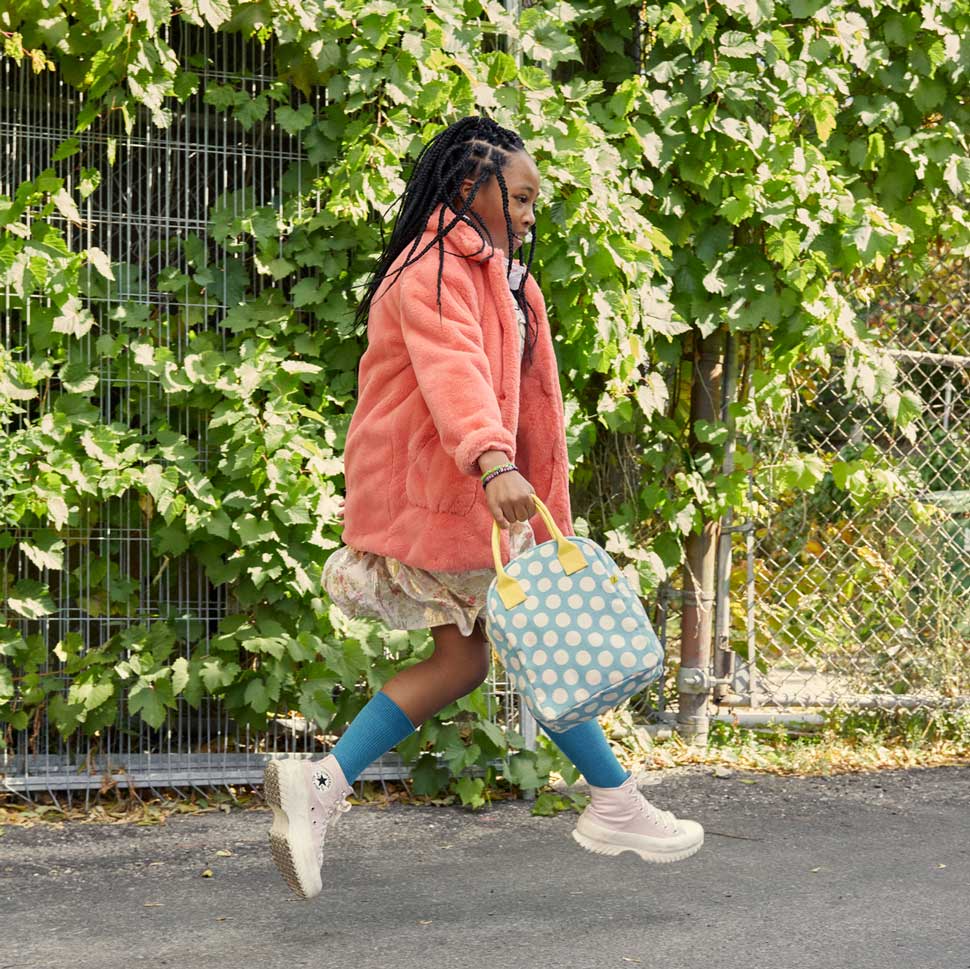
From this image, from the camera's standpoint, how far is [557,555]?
266cm

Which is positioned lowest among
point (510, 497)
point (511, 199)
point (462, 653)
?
point (462, 653)

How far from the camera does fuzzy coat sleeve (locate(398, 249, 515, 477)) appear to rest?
8.50ft

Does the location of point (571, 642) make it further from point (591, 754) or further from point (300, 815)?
point (300, 815)

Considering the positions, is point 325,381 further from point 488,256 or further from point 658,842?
point 658,842

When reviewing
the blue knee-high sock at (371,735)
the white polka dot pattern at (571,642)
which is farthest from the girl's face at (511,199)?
the blue knee-high sock at (371,735)

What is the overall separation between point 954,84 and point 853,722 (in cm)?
229

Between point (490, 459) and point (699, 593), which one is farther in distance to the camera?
point (699, 593)

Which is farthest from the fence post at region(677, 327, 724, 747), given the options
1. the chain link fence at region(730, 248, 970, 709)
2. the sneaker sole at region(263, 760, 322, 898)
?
the sneaker sole at region(263, 760, 322, 898)

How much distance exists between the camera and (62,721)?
3967mm

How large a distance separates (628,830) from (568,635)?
594 millimetres

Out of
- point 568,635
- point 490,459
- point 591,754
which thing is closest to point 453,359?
point 490,459

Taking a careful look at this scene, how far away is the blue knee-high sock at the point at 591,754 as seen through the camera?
2.93 m

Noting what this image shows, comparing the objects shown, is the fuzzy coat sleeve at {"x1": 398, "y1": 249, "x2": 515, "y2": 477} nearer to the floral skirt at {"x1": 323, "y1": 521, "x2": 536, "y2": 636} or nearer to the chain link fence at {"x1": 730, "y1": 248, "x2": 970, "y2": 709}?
the floral skirt at {"x1": 323, "y1": 521, "x2": 536, "y2": 636}

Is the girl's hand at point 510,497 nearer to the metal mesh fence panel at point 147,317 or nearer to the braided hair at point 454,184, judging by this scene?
the braided hair at point 454,184
